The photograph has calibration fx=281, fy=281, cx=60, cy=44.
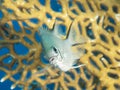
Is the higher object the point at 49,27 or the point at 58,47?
the point at 58,47

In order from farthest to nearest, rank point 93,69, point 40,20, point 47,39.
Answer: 1. point 40,20
2. point 93,69
3. point 47,39

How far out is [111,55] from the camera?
8.02 ft

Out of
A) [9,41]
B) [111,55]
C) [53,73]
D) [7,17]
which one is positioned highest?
[7,17]

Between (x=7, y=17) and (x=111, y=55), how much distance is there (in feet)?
3.50

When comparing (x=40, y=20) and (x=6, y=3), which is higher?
(x=6, y=3)

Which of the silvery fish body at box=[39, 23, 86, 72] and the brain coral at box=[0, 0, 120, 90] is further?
the brain coral at box=[0, 0, 120, 90]

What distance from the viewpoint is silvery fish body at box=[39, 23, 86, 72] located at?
191 centimetres

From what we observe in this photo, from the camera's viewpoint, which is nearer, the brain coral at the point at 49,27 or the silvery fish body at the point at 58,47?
the silvery fish body at the point at 58,47

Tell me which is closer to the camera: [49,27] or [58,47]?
[58,47]

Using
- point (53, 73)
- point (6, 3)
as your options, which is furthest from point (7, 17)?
point (53, 73)

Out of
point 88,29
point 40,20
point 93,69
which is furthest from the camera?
point 88,29

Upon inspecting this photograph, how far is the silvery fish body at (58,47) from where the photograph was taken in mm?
1906

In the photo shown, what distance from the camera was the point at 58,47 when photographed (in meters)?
1.96

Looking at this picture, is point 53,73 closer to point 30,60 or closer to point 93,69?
point 30,60
